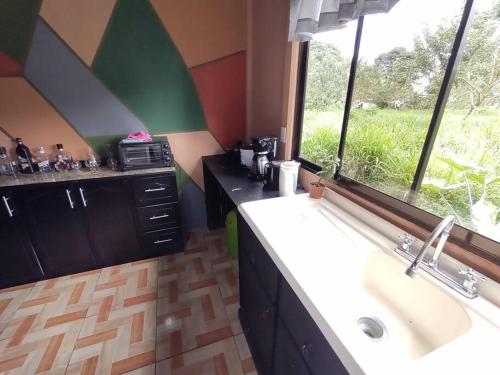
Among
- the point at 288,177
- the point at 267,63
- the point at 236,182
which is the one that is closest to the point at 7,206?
the point at 236,182

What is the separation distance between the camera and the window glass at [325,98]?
4.86ft

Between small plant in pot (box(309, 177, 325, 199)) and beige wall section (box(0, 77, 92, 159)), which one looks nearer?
small plant in pot (box(309, 177, 325, 199))

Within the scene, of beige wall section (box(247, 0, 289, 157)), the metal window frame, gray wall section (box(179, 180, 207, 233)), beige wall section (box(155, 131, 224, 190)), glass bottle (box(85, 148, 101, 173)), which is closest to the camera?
the metal window frame

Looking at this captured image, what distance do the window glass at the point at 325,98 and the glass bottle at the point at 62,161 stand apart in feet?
6.92

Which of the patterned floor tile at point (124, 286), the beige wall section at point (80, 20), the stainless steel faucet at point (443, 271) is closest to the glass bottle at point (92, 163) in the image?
the beige wall section at point (80, 20)

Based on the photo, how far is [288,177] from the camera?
4.98 ft

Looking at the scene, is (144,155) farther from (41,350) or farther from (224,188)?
(41,350)

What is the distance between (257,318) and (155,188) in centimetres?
142

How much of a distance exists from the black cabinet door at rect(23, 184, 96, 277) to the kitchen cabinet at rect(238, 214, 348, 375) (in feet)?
4.99

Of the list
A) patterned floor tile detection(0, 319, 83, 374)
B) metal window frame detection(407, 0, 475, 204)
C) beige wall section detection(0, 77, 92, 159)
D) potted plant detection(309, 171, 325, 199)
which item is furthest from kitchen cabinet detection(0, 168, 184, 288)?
metal window frame detection(407, 0, 475, 204)

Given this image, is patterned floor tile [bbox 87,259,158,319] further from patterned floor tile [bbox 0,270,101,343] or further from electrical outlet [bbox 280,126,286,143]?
electrical outlet [bbox 280,126,286,143]

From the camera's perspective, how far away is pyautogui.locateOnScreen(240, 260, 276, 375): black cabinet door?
115 centimetres

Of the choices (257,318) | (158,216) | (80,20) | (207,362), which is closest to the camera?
(257,318)

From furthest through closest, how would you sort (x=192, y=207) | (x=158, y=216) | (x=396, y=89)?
1. (x=192, y=207)
2. (x=158, y=216)
3. (x=396, y=89)
